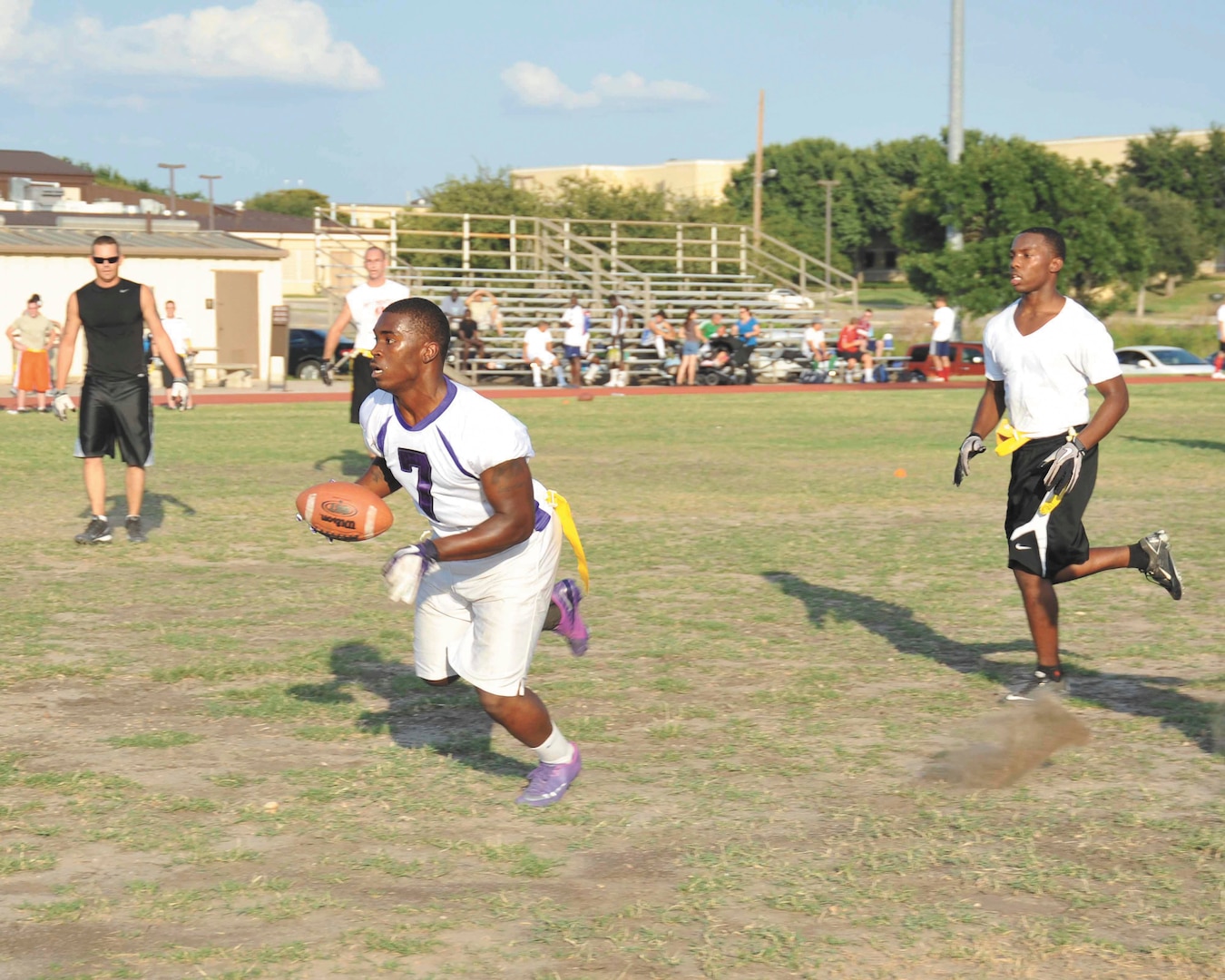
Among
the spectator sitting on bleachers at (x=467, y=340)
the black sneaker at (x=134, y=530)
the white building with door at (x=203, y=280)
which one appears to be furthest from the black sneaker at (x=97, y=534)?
the white building with door at (x=203, y=280)

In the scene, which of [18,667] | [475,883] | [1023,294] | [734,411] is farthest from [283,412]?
[475,883]

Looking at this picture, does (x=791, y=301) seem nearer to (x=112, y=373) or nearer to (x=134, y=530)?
(x=134, y=530)

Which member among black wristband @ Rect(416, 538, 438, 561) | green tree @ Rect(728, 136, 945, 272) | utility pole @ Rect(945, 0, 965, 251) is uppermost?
green tree @ Rect(728, 136, 945, 272)

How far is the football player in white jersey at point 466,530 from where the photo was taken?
4598 mm

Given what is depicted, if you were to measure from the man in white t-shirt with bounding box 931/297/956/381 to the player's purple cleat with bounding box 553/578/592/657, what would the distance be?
2725 centimetres

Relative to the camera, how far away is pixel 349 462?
15.3 m

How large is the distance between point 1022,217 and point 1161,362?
1314 centimetres

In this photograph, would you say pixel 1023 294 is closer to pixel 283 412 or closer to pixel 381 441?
pixel 381 441

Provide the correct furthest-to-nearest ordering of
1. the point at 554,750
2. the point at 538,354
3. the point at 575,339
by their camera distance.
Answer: the point at 538,354 → the point at 575,339 → the point at 554,750

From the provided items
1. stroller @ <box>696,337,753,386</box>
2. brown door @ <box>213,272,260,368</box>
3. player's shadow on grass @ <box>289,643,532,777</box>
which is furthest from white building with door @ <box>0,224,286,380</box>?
player's shadow on grass @ <box>289,643,532,777</box>

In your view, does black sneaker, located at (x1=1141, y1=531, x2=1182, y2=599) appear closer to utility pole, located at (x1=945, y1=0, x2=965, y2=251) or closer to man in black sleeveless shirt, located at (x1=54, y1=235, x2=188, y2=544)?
man in black sleeveless shirt, located at (x1=54, y1=235, x2=188, y2=544)

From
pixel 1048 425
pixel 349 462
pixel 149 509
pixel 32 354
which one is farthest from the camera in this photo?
pixel 32 354

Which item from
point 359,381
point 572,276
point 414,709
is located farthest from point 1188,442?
point 572,276

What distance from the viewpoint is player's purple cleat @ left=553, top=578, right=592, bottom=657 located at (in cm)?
520
